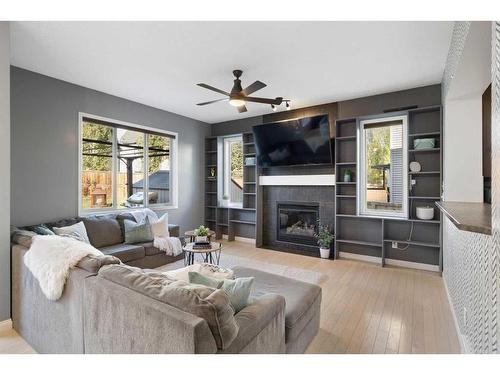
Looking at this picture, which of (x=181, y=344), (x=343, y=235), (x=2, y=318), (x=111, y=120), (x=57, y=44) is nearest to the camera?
(x=181, y=344)

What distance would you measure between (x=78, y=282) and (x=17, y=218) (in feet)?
7.91

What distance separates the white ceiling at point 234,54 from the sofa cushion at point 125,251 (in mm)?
2302

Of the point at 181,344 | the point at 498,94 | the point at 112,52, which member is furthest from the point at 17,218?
the point at 498,94

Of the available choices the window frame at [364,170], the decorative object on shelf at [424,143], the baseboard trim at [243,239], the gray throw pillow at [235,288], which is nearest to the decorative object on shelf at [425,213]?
the window frame at [364,170]

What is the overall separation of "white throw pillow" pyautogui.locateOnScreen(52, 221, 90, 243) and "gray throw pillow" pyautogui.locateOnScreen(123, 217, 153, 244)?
0.53 meters

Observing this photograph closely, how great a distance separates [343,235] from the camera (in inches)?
179

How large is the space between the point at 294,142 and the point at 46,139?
149 inches

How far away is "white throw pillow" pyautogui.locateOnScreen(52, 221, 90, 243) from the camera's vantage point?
3.16 meters

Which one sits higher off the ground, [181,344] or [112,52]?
[112,52]

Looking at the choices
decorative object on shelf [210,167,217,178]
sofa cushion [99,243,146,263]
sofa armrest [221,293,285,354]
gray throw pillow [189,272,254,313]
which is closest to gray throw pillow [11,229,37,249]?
sofa cushion [99,243,146,263]

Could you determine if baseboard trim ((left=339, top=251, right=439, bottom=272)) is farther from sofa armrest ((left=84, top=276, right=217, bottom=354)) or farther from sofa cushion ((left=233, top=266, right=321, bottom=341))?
sofa armrest ((left=84, top=276, right=217, bottom=354))

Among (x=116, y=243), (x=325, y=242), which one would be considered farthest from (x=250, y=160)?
(x=116, y=243)

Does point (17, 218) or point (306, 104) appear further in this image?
point (306, 104)

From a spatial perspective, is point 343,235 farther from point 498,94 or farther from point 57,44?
point 57,44
